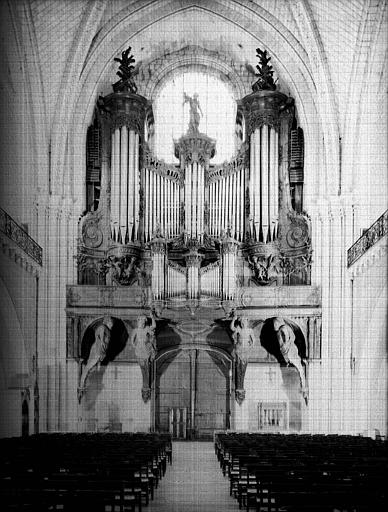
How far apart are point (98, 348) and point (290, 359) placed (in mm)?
3843

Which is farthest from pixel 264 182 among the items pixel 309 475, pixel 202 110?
pixel 309 475

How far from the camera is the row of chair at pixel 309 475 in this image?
25.0ft

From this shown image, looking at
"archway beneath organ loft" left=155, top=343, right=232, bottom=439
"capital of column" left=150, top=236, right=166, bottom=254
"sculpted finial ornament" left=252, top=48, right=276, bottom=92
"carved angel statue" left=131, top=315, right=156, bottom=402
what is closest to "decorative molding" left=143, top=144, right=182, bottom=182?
"capital of column" left=150, top=236, right=166, bottom=254

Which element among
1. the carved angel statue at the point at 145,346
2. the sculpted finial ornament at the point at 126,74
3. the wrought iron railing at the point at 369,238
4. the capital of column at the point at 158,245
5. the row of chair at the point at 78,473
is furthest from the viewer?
the capital of column at the point at 158,245

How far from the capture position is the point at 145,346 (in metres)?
17.4

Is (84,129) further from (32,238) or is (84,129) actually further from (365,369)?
(365,369)

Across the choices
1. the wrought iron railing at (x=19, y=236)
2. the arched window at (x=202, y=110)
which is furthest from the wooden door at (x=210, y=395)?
the arched window at (x=202, y=110)

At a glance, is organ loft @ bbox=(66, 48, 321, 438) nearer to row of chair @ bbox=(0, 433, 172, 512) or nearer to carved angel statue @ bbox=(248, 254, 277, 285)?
carved angel statue @ bbox=(248, 254, 277, 285)

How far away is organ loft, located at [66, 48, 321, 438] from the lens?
1725 cm

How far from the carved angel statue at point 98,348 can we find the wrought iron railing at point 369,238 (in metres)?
4.85

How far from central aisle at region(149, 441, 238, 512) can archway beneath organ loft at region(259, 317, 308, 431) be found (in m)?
2.28

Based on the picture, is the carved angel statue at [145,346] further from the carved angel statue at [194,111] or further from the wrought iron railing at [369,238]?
the wrought iron railing at [369,238]

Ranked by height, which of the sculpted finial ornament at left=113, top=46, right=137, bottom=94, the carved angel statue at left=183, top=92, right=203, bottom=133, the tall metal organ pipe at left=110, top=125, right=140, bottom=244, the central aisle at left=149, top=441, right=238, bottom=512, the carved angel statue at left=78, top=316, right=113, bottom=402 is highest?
the sculpted finial ornament at left=113, top=46, right=137, bottom=94

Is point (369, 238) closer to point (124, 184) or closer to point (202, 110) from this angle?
point (202, 110)
